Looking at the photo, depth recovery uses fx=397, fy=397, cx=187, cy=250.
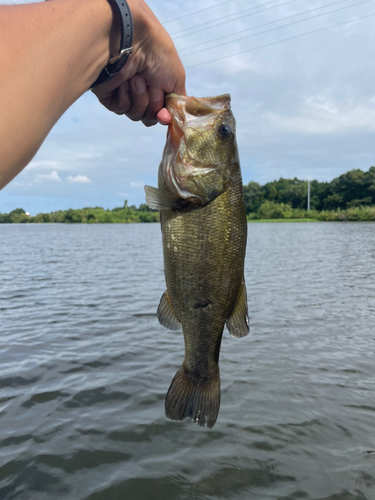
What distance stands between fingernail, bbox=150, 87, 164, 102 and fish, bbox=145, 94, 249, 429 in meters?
0.07

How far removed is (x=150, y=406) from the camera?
543 centimetres

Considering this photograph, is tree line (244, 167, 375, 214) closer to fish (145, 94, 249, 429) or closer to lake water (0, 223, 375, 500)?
lake water (0, 223, 375, 500)

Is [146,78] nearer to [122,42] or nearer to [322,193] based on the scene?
[122,42]

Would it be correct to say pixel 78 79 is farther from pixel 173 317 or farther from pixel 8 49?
pixel 173 317

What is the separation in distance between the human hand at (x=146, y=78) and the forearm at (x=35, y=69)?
659 millimetres

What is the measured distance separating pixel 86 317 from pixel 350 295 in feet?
26.6

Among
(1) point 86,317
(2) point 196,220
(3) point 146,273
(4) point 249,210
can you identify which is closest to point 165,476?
(2) point 196,220

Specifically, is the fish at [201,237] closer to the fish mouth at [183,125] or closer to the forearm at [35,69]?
the fish mouth at [183,125]

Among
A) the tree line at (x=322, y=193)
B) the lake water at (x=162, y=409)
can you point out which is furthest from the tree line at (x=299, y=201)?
the lake water at (x=162, y=409)

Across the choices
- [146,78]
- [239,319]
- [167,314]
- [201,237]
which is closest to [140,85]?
[146,78]

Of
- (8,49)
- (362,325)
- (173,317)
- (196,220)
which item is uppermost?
(8,49)

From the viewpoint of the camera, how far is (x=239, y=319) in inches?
101

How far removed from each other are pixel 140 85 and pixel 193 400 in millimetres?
2114

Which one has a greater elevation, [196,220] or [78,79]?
[78,79]
